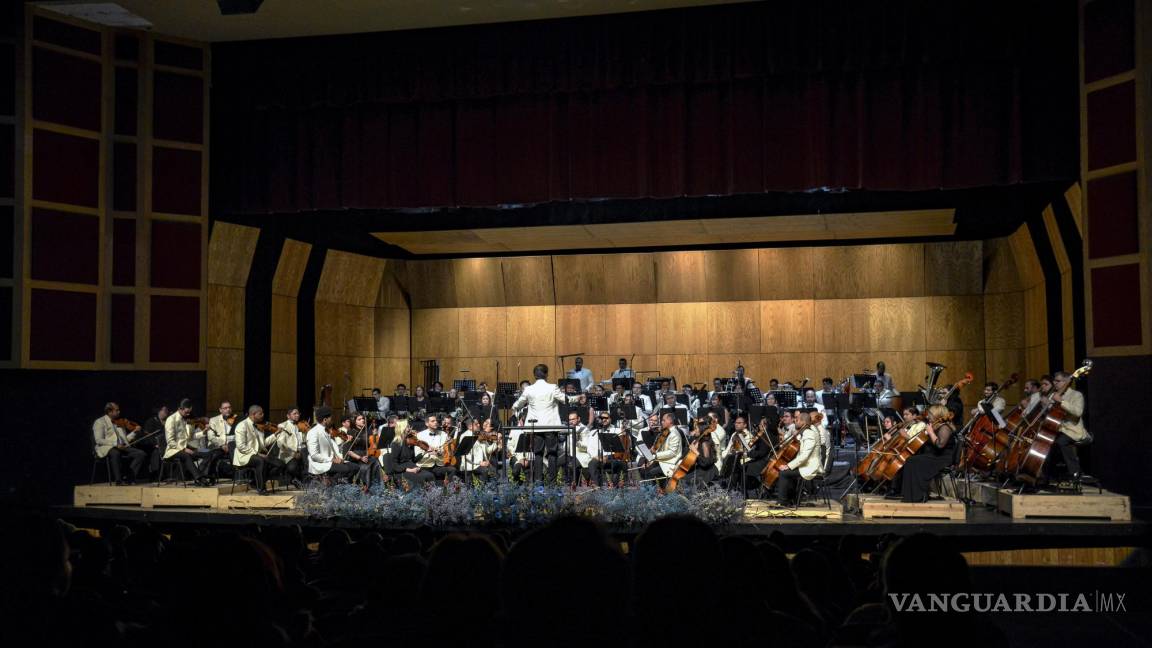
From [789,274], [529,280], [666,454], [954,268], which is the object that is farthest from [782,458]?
[529,280]

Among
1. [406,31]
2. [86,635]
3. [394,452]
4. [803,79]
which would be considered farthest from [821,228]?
[86,635]

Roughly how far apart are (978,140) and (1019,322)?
704cm

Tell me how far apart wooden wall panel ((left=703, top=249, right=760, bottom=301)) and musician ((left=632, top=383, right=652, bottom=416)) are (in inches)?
223

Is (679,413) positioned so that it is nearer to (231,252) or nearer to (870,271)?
(231,252)

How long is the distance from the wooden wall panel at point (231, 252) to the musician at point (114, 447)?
11.8ft

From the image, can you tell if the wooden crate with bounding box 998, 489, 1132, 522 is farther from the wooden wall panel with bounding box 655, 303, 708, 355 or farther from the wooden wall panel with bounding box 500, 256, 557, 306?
the wooden wall panel with bounding box 500, 256, 557, 306

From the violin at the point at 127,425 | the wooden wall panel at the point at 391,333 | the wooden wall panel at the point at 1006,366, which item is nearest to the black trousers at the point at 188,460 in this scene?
the violin at the point at 127,425

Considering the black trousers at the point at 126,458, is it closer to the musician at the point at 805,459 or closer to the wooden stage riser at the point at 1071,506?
the musician at the point at 805,459

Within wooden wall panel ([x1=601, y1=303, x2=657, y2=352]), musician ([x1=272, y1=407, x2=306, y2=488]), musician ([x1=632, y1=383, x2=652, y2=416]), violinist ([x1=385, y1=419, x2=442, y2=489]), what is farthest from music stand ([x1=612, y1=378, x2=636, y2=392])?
wooden wall panel ([x1=601, y1=303, x2=657, y2=352])

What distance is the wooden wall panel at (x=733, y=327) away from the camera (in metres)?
19.8

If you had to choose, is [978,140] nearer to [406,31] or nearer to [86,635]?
[406,31]

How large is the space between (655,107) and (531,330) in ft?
27.0

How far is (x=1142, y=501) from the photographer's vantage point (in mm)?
10633

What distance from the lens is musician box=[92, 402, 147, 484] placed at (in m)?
12.4
